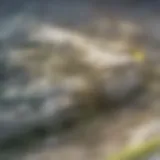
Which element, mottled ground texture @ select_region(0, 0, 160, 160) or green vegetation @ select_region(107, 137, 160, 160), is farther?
mottled ground texture @ select_region(0, 0, 160, 160)

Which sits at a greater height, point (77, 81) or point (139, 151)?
point (77, 81)

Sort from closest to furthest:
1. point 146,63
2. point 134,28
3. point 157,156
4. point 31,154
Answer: point 157,156 < point 31,154 < point 146,63 < point 134,28

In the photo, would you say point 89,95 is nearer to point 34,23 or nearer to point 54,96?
point 54,96

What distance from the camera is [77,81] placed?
1.38 metres

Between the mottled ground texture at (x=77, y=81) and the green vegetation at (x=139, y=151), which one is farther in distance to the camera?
the mottled ground texture at (x=77, y=81)

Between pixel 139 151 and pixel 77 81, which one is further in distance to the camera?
pixel 77 81

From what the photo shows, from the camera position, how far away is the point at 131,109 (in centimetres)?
132

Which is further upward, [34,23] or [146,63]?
[34,23]

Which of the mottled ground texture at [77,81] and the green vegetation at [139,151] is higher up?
the mottled ground texture at [77,81]

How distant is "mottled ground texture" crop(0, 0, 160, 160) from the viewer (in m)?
1.23

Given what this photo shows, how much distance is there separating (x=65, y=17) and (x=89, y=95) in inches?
19.2

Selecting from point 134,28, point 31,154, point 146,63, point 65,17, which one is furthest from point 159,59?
point 31,154

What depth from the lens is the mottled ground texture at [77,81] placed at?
1232 millimetres

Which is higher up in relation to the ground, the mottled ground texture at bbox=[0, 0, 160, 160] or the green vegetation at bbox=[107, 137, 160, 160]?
the mottled ground texture at bbox=[0, 0, 160, 160]
